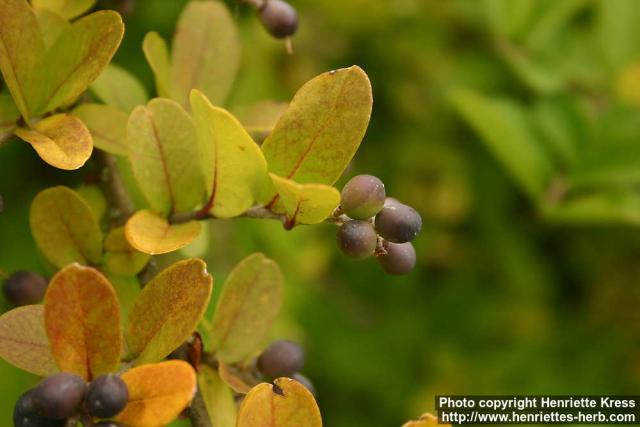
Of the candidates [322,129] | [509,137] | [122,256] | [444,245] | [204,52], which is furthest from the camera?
[444,245]

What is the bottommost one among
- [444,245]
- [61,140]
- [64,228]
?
[444,245]

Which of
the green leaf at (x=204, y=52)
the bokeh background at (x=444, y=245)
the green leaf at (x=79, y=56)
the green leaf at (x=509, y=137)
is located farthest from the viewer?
the bokeh background at (x=444, y=245)

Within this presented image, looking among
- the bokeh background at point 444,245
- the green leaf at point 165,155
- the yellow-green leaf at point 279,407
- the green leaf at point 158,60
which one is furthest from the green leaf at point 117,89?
the bokeh background at point 444,245

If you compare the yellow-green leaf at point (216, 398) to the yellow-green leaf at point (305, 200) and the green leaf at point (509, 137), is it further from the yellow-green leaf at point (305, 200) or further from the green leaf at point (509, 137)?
the green leaf at point (509, 137)

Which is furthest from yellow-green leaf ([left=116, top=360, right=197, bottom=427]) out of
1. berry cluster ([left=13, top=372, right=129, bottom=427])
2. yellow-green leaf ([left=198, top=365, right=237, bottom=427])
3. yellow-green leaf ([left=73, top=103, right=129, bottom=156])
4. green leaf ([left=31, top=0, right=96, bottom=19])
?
green leaf ([left=31, top=0, right=96, bottom=19])

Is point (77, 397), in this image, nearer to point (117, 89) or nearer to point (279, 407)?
point (279, 407)

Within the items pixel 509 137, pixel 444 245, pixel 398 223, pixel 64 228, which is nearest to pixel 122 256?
pixel 64 228
